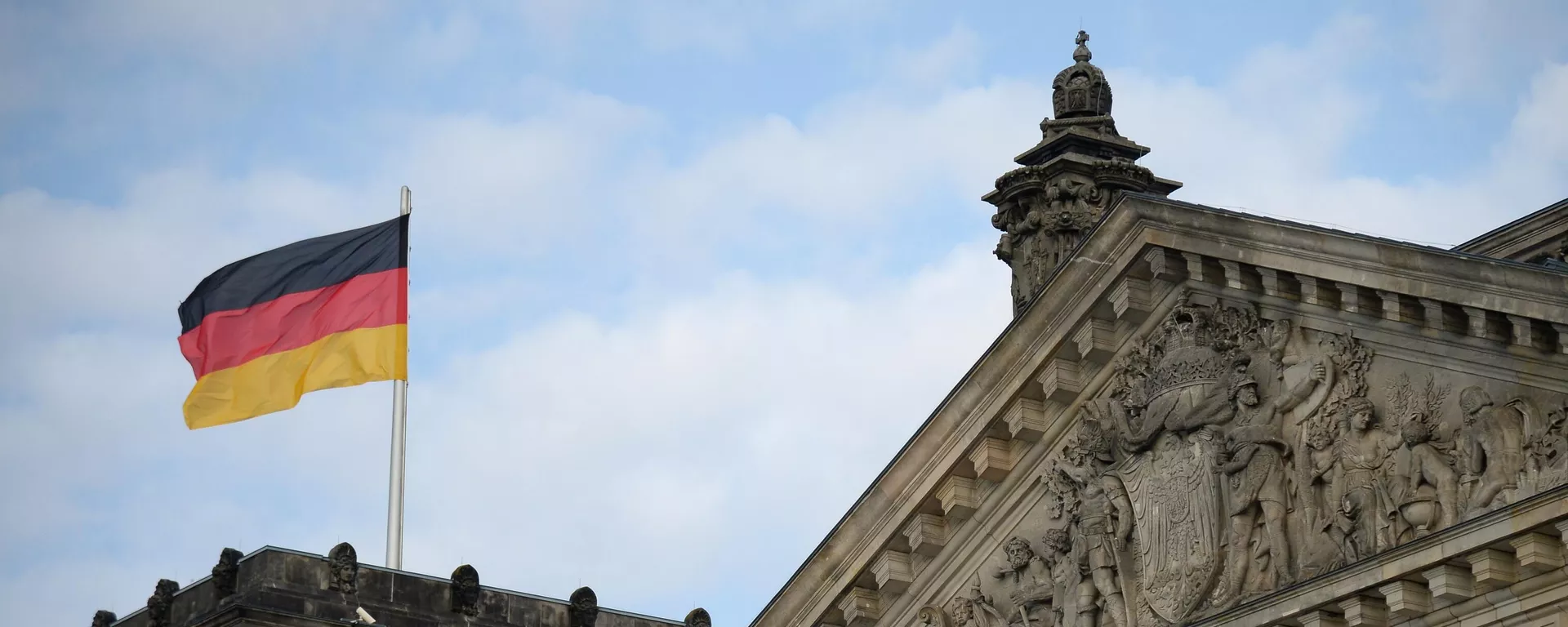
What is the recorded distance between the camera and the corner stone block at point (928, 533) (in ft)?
101

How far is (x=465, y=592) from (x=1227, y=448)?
20012mm

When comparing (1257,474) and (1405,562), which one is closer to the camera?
(1405,562)

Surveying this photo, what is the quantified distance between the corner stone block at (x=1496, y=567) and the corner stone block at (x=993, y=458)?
7.81 meters

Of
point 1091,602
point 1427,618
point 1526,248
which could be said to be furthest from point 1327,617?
point 1526,248

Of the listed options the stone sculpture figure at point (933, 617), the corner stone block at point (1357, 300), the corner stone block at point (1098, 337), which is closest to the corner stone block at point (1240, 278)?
the corner stone block at point (1357, 300)

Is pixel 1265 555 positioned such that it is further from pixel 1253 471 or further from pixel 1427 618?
pixel 1427 618

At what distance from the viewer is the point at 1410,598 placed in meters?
23.8

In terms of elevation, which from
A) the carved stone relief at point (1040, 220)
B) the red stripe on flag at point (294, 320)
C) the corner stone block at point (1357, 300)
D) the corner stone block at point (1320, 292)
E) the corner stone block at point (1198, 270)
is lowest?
the corner stone block at point (1357, 300)

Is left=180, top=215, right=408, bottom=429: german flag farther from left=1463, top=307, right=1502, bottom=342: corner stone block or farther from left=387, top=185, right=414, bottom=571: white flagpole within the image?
left=1463, top=307, right=1502, bottom=342: corner stone block

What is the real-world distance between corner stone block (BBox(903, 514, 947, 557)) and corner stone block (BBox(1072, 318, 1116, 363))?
3114mm

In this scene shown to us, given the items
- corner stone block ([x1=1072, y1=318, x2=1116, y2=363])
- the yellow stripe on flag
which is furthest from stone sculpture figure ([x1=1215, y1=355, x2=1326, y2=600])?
the yellow stripe on flag

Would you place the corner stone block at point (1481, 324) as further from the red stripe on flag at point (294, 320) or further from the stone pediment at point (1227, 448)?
the red stripe on flag at point (294, 320)

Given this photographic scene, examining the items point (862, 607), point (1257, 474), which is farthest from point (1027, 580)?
point (1257, 474)

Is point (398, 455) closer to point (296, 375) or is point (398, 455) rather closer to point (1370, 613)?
point (296, 375)
